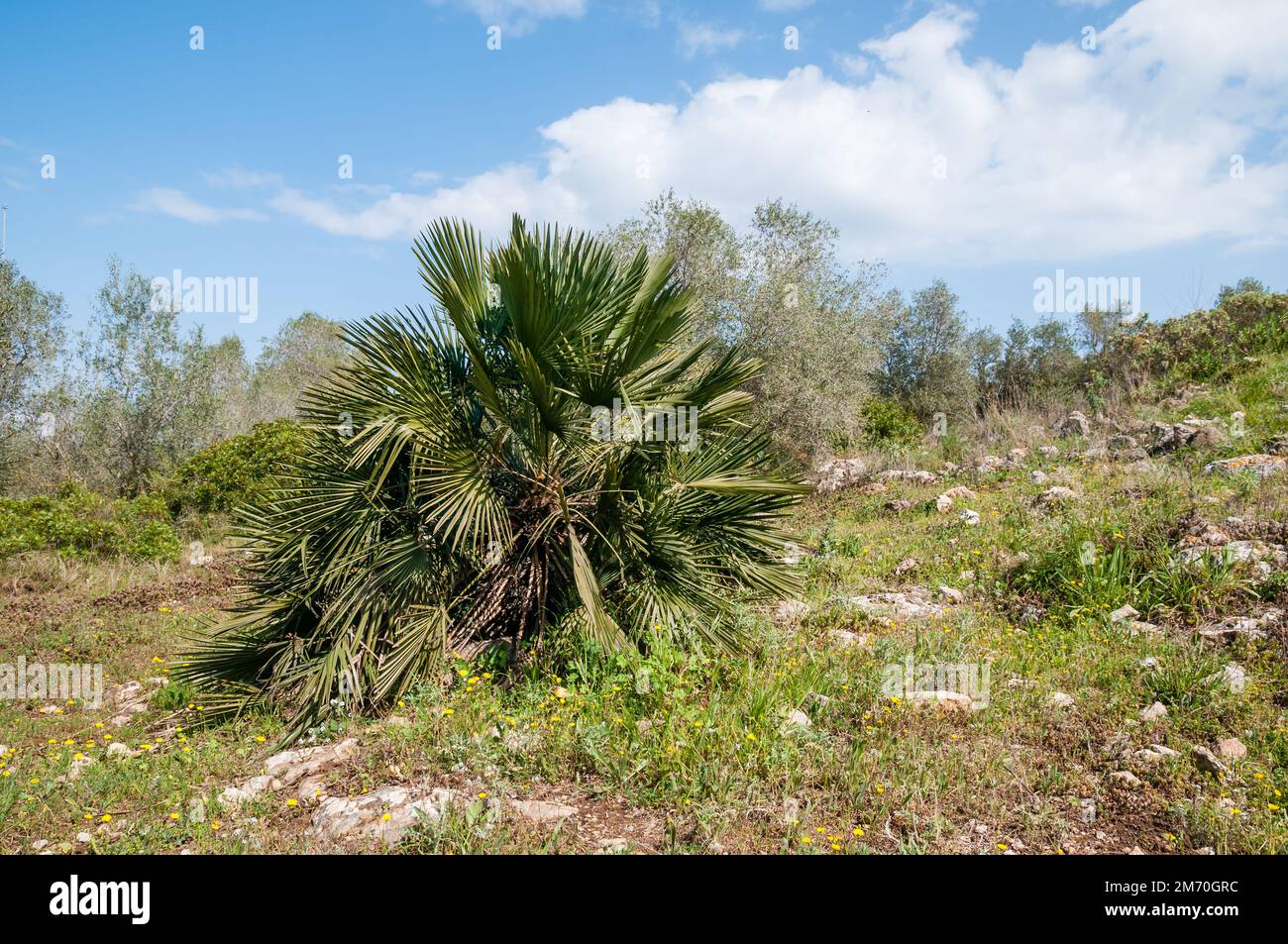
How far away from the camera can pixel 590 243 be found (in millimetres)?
5258

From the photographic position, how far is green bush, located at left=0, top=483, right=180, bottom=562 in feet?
Result: 40.0

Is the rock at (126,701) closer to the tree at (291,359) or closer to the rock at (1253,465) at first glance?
the rock at (1253,465)

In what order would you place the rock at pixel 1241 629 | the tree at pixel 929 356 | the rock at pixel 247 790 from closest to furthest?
1. the rock at pixel 247 790
2. the rock at pixel 1241 629
3. the tree at pixel 929 356

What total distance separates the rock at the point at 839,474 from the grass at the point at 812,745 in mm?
6459

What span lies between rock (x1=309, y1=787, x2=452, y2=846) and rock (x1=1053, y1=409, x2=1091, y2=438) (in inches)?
457

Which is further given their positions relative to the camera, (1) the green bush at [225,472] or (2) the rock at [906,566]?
(1) the green bush at [225,472]

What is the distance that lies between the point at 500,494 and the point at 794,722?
7.87 feet

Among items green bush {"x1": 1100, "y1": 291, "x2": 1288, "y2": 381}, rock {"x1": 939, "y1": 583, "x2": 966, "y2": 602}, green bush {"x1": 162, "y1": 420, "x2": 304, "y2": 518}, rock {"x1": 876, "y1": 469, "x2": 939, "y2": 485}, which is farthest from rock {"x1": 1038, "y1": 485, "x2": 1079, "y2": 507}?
green bush {"x1": 162, "y1": 420, "x2": 304, "y2": 518}

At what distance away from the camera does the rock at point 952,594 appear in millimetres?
6941

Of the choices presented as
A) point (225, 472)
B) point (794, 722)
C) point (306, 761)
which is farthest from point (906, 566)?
point (225, 472)

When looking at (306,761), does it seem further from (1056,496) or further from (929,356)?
(929,356)

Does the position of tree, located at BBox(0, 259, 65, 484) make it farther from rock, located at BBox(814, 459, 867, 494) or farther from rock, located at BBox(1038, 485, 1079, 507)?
rock, located at BBox(1038, 485, 1079, 507)

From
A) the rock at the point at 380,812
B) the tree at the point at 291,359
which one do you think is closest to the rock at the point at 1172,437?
the rock at the point at 380,812
